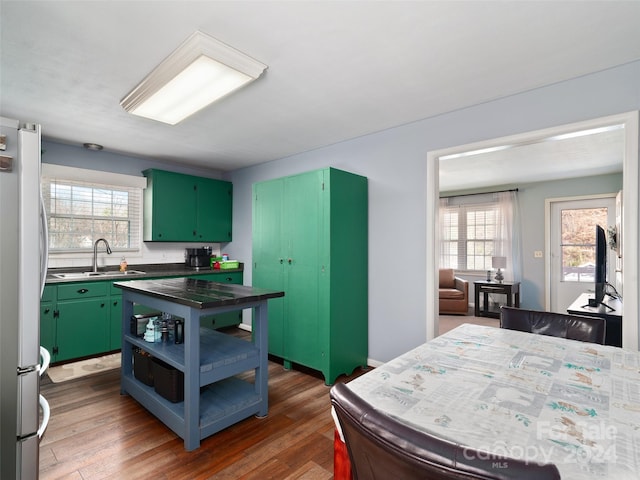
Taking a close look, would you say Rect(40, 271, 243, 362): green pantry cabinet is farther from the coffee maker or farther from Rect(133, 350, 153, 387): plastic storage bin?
Rect(133, 350, 153, 387): plastic storage bin

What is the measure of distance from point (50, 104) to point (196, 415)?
9.21 ft

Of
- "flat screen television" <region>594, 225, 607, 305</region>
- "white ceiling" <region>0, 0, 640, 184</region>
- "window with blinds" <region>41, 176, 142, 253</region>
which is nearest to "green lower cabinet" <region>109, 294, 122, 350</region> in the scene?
"window with blinds" <region>41, 176, 142, 253</region>

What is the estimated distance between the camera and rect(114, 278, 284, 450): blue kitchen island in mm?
2070

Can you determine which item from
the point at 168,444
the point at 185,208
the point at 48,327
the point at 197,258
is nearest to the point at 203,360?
the point at 168,444

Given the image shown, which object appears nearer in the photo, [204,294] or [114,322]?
[204,294]

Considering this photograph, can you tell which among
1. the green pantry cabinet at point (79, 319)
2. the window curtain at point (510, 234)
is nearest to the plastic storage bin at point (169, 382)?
the green pantry cabinet at point (79, 319)

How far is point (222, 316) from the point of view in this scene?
4.71 m

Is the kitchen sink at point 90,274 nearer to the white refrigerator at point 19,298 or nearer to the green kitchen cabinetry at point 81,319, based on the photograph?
the green kitchen cabinetry at point 81,319

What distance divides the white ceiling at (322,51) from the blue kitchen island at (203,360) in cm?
157

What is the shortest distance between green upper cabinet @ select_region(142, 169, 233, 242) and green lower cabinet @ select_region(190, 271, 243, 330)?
611 millimetres

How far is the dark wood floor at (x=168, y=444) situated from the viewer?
1.88m

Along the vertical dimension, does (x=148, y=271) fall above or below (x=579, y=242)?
below

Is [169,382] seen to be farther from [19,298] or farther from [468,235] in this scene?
[468,235]

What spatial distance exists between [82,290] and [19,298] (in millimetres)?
2810
